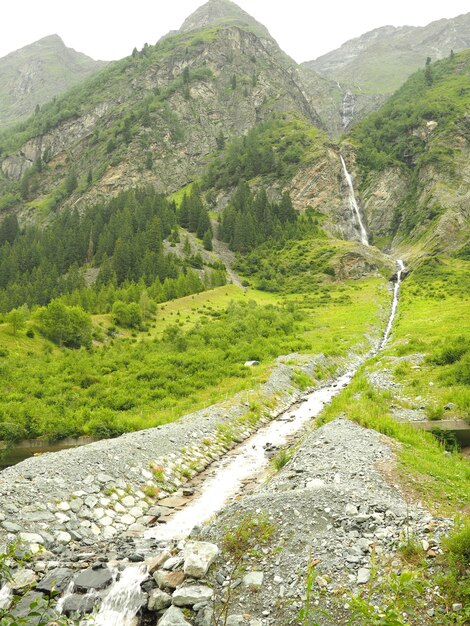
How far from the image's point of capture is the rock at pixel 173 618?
8.11 meters

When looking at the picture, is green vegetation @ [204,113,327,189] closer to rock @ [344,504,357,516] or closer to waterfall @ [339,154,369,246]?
waterfall @ [339,154,369,246]

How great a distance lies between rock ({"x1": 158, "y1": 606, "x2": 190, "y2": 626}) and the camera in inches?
319

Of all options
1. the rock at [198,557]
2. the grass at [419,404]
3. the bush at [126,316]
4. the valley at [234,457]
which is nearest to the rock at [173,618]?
the valley at [234,457]

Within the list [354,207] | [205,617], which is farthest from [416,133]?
[205,617]

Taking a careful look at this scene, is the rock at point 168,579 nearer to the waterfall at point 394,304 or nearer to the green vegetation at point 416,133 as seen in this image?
the waterfall at point 394,304

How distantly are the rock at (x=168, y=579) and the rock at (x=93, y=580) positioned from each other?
1201 millimetres

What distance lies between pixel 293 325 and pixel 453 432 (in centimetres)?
4330

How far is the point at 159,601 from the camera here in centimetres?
894

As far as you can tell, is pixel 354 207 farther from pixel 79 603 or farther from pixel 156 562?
pixel 79 603

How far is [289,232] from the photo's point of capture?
450 ft

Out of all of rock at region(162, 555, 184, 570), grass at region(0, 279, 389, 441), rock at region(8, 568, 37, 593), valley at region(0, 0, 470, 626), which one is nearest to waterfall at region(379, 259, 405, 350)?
valley at region(0, 0, 470, 626)

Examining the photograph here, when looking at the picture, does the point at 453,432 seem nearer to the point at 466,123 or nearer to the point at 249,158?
the point at 249,158

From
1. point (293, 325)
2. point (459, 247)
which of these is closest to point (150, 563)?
A: point (293, 325)

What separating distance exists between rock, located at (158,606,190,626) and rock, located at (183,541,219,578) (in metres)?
0.88
